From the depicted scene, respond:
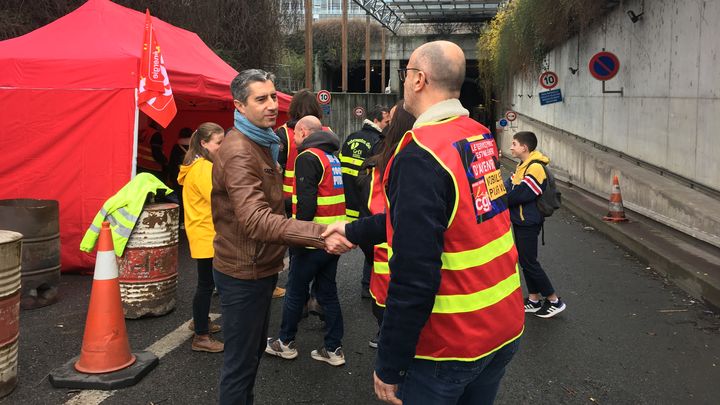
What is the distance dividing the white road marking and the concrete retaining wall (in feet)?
25.3

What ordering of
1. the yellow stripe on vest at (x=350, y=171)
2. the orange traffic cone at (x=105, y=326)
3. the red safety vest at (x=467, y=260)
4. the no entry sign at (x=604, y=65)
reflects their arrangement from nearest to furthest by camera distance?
the red safety vest at (x=467, y=260) → the orange traffic cone at (x=105, y=326) → the yellow stripe on vest at (x=350, y=171) → the no entry sign at (x=604, y=65)

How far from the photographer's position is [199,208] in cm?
482

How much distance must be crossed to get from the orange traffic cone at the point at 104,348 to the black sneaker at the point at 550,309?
353 cm

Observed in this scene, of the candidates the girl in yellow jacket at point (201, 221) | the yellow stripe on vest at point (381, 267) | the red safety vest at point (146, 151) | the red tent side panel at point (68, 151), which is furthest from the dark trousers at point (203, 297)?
the red safety vest at point (146, 151)

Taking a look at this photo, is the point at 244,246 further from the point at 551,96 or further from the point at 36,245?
the point at 551,96

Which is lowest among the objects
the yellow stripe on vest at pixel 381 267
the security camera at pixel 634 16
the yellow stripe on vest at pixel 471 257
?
the yellow stripe on vest at pixel 381 267

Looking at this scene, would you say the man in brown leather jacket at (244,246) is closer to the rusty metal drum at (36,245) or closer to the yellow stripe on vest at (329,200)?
the yellow stripe on vest at (329,200)

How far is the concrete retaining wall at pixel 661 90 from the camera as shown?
8.91 meters

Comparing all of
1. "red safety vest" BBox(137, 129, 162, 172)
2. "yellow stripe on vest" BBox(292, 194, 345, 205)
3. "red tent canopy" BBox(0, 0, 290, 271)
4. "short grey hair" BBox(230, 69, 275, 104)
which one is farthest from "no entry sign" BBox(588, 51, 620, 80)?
"short grey hair" BBox(230, 69, 275, 104)

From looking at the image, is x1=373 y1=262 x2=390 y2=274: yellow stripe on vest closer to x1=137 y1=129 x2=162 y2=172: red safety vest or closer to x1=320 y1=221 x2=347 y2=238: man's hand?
x1=320 y1=221 x2=347 y2=238: man's hand

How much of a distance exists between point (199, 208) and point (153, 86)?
278 cm

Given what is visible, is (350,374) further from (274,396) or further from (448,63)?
(448,63)

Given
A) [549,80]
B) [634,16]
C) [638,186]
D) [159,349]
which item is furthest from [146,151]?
[549,80]

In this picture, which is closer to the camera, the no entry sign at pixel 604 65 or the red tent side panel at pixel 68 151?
the red tent side panel at pixel 68 151
